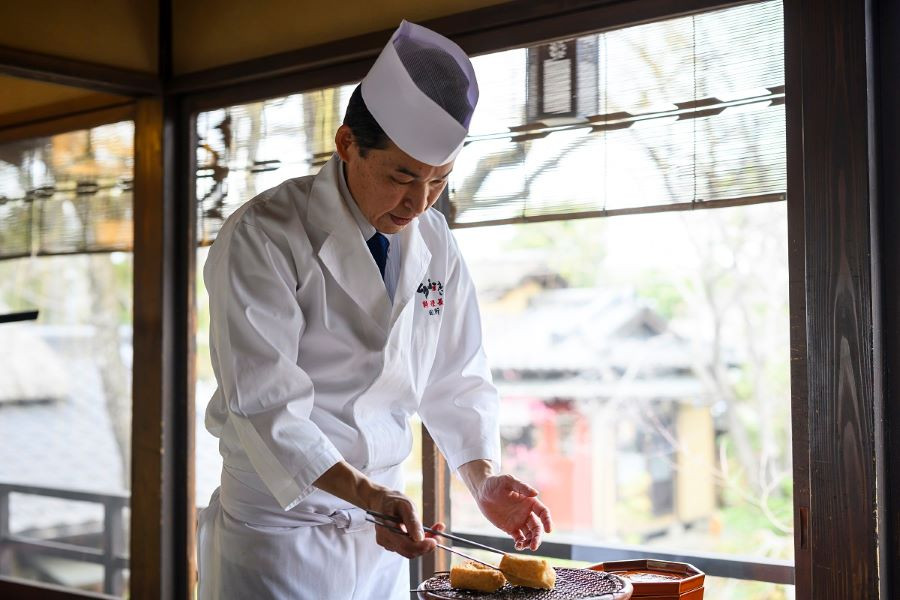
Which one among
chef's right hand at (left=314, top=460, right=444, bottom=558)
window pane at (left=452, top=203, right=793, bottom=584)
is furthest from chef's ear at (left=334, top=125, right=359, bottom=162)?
window pane at (left=452, top=203, right=793, bottom=584)

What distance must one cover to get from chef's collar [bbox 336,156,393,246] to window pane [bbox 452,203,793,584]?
6.44 m

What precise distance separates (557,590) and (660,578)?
48cm

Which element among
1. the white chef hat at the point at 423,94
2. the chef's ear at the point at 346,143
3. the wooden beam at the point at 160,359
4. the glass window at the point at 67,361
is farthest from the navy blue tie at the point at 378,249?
the glass window at the point at 67,361

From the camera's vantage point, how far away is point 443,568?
309 cm

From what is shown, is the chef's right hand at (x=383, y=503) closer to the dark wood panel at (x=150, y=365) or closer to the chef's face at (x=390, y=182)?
the chef's face at (x=390, y=182)

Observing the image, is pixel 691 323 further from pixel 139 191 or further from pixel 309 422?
pixel 309 422

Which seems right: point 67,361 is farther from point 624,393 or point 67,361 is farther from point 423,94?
point 423,94

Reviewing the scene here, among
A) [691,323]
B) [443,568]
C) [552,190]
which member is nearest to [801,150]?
[552,190]

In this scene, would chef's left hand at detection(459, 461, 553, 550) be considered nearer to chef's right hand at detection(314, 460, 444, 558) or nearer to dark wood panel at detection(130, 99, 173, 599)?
chef's right hand at detection(314, 460, 444, 558)

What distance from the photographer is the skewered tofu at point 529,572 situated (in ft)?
5.74

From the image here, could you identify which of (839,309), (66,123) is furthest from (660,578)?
(66,123)

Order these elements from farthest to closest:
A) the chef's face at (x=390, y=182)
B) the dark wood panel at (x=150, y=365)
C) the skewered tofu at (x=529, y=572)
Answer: the dark wood panel at (x=150, y=365) < the chef's face at (x=390, y=182) < the skewered tofu at (x=529, y=572)

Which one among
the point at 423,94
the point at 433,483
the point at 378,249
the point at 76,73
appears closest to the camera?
the point at 423,94

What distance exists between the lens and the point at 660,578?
2152 mm
